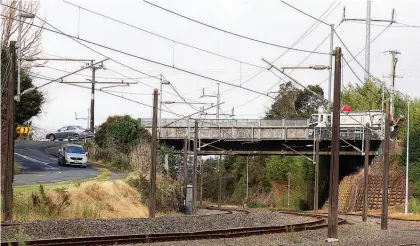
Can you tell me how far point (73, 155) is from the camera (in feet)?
204

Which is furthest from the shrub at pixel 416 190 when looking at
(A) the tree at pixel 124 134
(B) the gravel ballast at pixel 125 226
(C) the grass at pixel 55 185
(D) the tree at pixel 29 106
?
(D) the tree at pixel 29 106

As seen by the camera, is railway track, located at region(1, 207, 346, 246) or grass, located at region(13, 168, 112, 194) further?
grass, located at region(13, 168, 112, 194)

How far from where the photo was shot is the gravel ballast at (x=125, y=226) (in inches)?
963

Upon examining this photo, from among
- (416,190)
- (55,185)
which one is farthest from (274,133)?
(55,185)

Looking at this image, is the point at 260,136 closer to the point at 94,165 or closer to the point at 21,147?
→ the point at 94,165

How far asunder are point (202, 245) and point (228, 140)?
51.0 m

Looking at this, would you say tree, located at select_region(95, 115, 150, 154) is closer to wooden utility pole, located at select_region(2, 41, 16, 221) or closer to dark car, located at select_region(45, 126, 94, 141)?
dark car, located at select_region(45, 126, 94, 141)

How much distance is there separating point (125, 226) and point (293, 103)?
3531 inches

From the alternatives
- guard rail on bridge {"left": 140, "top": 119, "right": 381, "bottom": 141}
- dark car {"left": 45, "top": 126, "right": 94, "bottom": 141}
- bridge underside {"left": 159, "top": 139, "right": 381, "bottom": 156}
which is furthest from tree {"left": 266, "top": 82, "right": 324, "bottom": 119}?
guard rail on bridge {"left": 140, "top": 119, "right": 381, "bottom": 141}

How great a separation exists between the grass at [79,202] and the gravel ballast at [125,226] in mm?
5432

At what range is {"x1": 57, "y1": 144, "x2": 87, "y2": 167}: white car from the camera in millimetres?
62094

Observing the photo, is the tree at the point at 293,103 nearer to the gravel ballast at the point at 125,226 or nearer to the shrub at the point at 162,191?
the shrub at the point at 162,191

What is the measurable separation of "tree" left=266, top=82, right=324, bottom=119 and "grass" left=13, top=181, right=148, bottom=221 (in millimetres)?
67941

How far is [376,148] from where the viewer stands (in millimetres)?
71688
